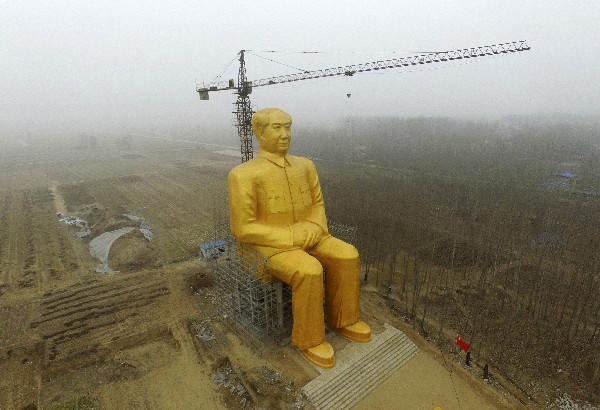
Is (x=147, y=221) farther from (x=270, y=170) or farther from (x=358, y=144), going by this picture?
(x=358, y=144)

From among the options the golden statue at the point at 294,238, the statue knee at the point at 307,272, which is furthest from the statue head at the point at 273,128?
the statue knee at the point at 307,272

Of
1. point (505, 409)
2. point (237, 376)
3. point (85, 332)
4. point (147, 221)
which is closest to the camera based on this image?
point (505, 409)

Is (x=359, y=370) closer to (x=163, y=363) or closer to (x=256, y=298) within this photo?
(x=256, y=298)

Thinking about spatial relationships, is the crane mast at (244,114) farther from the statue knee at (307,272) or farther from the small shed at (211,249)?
the statue knee at (307,272)

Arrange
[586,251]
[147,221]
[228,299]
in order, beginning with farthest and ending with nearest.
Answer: [147,221], [586,251], [228,299]

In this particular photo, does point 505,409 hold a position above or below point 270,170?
below

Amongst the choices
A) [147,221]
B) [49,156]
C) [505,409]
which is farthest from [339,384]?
[49,156]

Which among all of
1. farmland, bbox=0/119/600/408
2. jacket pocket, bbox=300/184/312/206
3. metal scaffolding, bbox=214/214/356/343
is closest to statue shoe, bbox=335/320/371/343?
farmland, bbox=0/119/600/408
